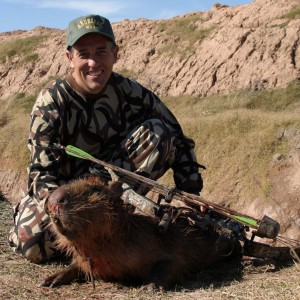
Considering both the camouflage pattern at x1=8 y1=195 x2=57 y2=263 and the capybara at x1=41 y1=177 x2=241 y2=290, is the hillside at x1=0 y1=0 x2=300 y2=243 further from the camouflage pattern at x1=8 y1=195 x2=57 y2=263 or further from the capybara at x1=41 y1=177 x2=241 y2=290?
the camouflage pattern at x1=8 y1=195 x2=57 y2=263

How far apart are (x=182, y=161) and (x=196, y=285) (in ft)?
4.76

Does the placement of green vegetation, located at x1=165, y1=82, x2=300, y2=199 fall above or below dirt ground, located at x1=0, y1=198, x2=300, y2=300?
above

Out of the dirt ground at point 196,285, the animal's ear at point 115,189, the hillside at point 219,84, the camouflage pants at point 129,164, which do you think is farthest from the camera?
the hillside at point 219,84

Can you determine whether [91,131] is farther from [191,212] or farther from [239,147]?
[239,147]

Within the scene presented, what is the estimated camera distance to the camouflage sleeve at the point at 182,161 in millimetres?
5477

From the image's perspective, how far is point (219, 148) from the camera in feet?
35.6

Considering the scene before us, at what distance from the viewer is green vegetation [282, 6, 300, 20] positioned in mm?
20125

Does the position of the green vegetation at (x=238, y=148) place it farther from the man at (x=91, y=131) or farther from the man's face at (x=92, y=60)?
the man's face at (x=92, y=60)

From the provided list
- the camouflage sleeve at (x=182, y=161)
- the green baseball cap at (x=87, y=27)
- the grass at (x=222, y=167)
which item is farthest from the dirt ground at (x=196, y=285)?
the green baseball cap at (x=87, y=27)

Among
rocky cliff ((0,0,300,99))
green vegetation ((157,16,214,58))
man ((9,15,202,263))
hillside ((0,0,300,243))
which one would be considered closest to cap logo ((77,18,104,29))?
man ((9,15,202,263))

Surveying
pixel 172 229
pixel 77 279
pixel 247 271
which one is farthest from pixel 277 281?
pixel 77 279

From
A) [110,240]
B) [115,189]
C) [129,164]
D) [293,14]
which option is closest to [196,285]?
[110,240]


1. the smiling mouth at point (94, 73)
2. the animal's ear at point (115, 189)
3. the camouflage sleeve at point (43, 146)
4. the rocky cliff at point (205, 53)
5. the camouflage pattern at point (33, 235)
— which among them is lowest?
the camouflage pattern at point (33, 235)

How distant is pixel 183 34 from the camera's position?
24172mm
